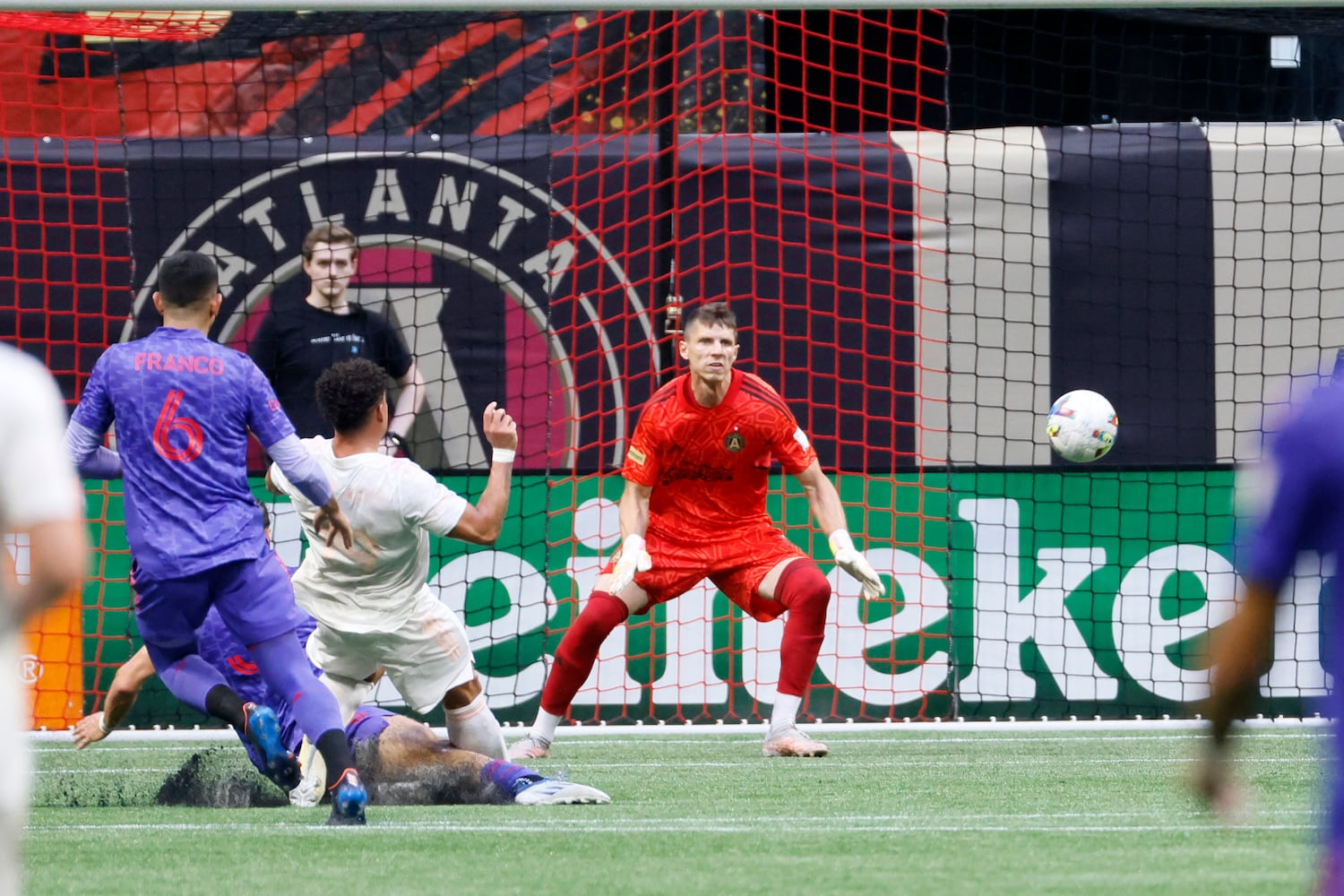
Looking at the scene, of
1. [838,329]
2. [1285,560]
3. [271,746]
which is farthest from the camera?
[838,329]

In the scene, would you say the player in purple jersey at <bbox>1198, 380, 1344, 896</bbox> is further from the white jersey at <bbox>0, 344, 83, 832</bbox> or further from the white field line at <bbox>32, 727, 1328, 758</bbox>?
the white field line at <bbox>32, 727, 1328, 758</bbox>

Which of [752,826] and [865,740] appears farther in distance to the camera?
[865,740]

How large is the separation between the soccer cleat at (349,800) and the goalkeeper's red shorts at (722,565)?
297 centimetres

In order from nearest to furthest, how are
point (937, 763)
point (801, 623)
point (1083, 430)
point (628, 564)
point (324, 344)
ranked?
point (937, 763), point (628, 564), point (801, 623), point (1083, 430), point (324, 344)

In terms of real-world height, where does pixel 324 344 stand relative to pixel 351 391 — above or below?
above

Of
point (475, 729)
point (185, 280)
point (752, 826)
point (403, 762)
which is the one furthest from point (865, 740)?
Result: point (185, 280)

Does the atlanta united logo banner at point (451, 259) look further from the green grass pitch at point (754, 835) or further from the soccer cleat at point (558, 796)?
the soccer cleat at point (558, 796)

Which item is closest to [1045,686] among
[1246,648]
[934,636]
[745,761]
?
[934,636]

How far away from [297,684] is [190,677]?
64 centimetres

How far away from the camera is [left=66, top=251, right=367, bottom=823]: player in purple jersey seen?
6.07 m

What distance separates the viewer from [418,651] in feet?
23.4

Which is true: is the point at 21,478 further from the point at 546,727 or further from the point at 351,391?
the point at 546,727

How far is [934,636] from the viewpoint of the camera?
999 centimetres

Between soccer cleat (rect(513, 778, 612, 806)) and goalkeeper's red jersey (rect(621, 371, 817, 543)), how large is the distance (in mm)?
2310
